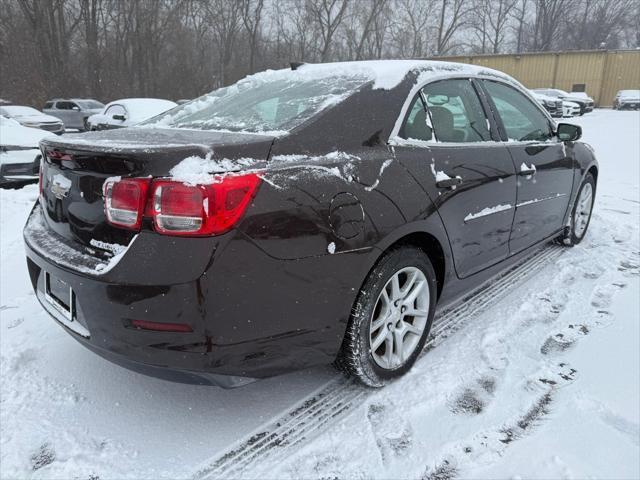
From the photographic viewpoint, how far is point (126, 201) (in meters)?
1.81

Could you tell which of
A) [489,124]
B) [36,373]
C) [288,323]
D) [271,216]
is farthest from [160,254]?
[489,124]

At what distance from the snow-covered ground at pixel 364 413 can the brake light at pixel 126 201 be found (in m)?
0.95

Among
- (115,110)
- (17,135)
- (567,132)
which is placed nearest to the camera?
(567,132)

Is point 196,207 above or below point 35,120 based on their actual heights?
above

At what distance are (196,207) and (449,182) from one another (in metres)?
1.42

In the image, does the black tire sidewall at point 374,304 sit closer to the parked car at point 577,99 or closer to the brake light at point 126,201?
the brake light at point 126,201

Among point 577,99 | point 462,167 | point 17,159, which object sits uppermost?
point 577,99

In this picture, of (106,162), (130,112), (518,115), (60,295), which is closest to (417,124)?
(518,115)

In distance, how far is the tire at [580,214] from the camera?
4520 mm

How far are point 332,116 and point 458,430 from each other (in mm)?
1484

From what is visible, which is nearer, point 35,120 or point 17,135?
point 17,135

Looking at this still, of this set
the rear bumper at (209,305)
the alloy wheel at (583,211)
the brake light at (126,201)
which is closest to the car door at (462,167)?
the rear bumper at (209,305)

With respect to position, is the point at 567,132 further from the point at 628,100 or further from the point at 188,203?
the point at 628,100

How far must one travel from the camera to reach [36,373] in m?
2.51
